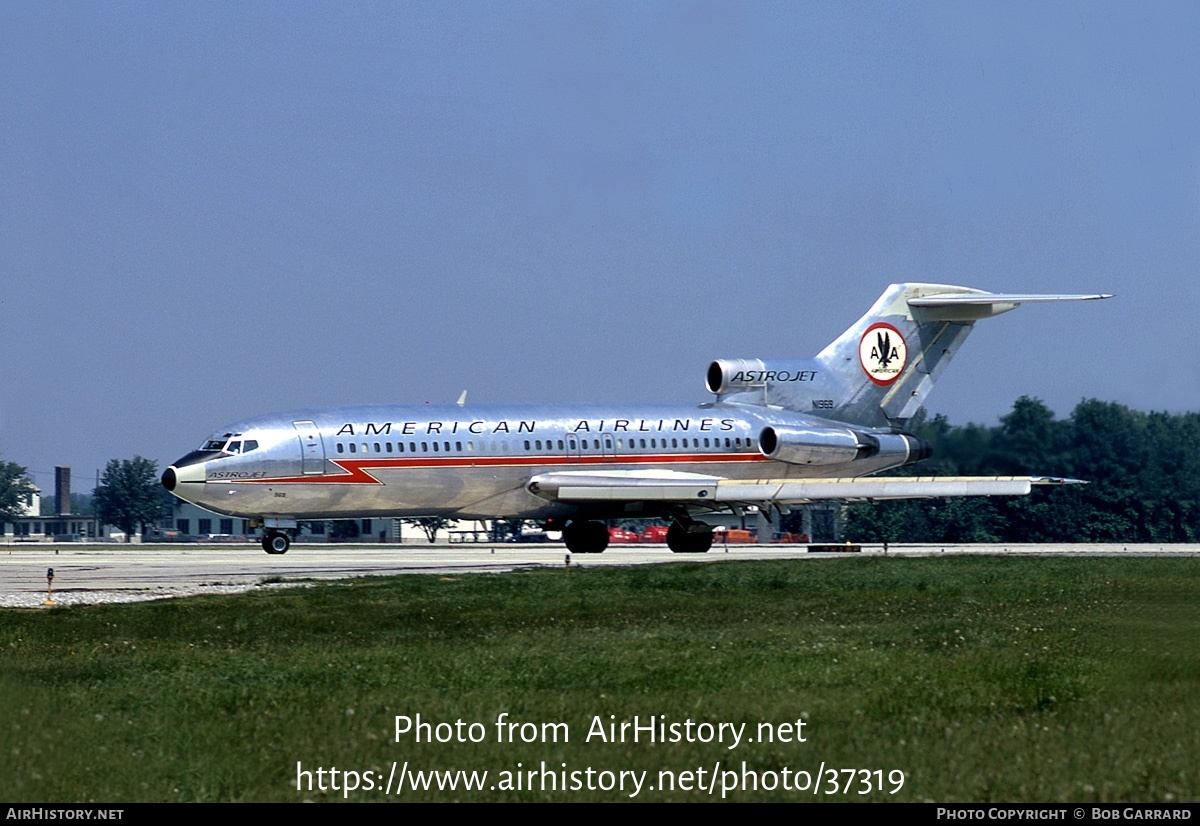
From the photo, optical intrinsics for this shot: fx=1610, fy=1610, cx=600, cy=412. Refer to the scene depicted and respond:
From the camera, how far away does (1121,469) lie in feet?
198

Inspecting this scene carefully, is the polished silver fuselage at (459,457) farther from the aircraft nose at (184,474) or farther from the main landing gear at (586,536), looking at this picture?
the main landing gear at (586,536)

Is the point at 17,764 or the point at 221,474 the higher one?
the point at 221,474

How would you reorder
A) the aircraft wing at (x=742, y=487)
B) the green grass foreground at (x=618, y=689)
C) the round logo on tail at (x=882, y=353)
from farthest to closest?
the round logo on tail at (x=882, y=353)
the aircraft wing at (x=742, y=487)
the green grass foreground at (x=618, y=689)

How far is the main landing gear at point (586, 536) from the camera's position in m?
49.0

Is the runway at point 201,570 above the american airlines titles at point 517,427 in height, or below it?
below

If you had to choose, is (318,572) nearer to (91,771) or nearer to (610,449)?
(610,449)

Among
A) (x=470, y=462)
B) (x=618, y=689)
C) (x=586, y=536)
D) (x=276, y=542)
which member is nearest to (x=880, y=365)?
(x=586, y=536)

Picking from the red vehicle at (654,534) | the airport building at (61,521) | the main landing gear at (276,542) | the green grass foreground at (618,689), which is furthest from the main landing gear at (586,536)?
the airport building at (61,521)

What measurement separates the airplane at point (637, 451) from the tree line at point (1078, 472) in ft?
9.49

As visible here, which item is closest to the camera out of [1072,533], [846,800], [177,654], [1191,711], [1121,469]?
[846,800]

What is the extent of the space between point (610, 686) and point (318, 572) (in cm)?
2534

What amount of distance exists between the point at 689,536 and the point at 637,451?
364 cm

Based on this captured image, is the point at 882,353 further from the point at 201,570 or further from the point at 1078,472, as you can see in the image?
the point at 201,570

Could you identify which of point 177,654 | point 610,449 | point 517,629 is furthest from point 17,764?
point 610,449
